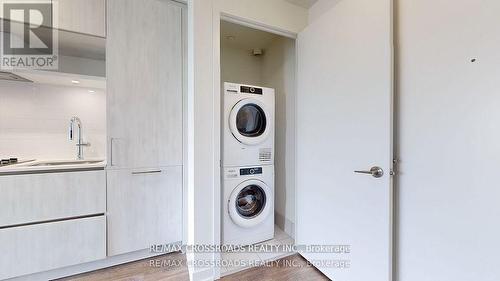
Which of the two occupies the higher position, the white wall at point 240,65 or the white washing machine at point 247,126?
the white wall at point 240,65

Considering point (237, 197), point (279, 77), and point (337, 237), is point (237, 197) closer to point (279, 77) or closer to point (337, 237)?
point (337, 237)

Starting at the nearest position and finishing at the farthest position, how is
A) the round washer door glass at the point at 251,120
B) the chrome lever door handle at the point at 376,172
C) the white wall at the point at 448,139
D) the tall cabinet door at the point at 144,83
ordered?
the white wall at the point at 448,139 → the chrome lever door handle at the point at 376,172 → the tall cabinet door at the point at 144,83 → the round washer door glass at the point at 251,120

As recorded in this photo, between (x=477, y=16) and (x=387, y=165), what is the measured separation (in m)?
0.77

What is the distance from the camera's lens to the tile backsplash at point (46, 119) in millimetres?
1844

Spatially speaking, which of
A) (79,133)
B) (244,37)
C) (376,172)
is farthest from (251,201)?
(244,37)

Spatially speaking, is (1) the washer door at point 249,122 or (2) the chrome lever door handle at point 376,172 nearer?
(2) the chrome lever door handle at point 376,172

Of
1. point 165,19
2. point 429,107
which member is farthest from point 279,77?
point 429,107

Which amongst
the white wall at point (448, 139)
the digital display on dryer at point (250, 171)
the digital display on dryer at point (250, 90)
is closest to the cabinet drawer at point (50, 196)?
the digital display on dryer at point (250, 171)

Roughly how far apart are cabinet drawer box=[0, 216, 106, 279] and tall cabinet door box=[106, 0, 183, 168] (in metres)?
0.52

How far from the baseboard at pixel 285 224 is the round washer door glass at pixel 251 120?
110 cm

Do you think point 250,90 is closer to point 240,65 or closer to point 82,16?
point 240,65

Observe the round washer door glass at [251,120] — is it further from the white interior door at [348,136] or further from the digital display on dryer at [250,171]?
the white interior door at [348,136]

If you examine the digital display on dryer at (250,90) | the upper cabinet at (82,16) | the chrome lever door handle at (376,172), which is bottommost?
the chrome lever door handle at (376,172)

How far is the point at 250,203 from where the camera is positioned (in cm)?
220
